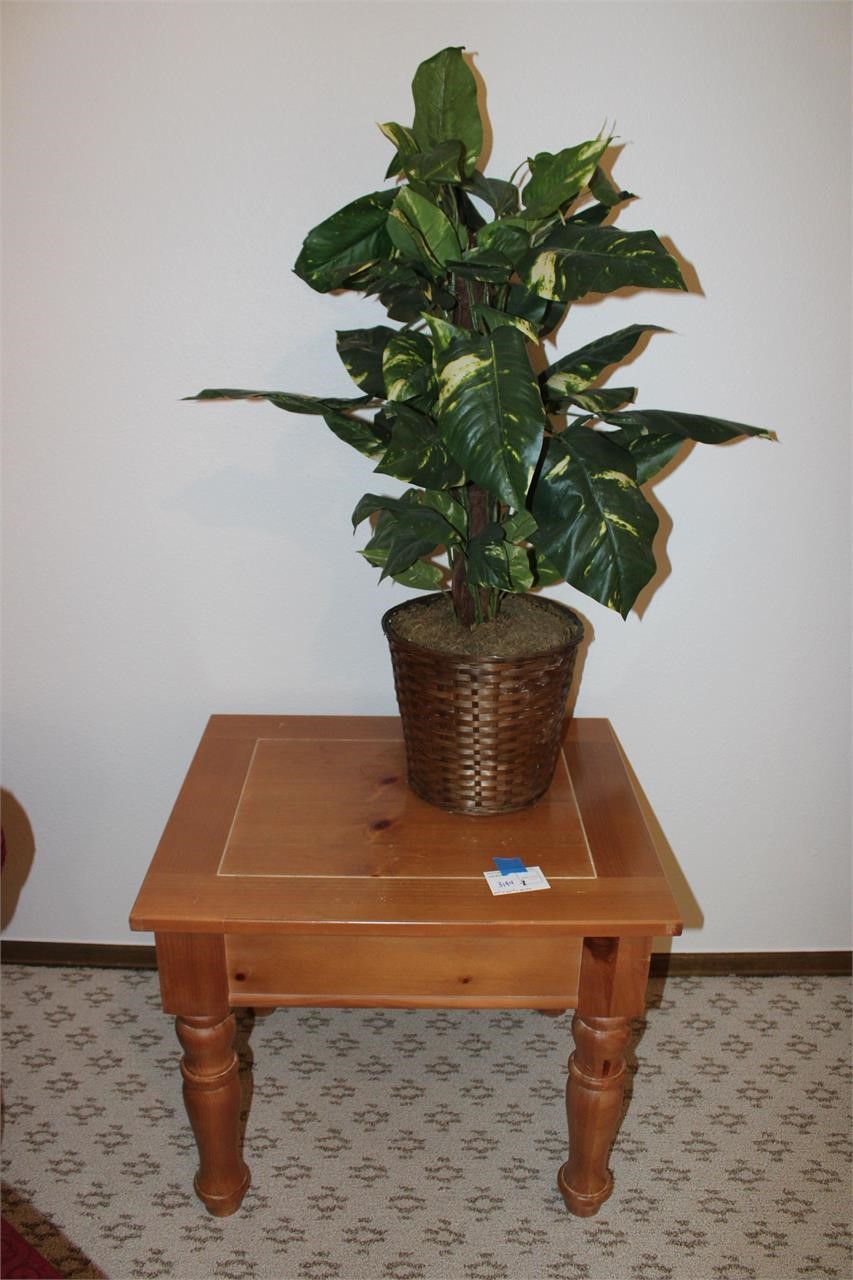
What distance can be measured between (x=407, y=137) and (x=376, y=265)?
0.48 feet

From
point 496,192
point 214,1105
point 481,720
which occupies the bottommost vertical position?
point 214,1105

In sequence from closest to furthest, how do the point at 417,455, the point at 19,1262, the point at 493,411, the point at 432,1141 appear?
the point at 19,1262
the point at 493,411
the point at 417,455
the point at 432,1141

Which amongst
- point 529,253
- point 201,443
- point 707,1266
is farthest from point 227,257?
point 707,1266

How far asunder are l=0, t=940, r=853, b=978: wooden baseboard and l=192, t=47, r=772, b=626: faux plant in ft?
2.98

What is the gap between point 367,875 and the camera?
1.31 meters

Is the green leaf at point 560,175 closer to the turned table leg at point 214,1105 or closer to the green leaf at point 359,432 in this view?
the green leaf at point 359,432

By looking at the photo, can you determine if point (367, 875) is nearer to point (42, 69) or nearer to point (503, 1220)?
point (503, 1220)

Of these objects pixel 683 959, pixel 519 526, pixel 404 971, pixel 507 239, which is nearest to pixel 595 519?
pixel 519 526

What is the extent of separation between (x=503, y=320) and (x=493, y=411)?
5.5 inches

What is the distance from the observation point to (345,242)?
1299mm

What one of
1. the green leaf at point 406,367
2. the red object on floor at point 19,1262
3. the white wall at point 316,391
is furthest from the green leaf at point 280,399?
the red object on floor at point 19,1262

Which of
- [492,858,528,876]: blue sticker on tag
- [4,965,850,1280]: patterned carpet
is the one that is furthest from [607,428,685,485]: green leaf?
[4,965,850,1280]: patterned carpet

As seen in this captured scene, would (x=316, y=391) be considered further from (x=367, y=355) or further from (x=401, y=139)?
(x=401, y=139)

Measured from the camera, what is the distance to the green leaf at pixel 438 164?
1130mm
